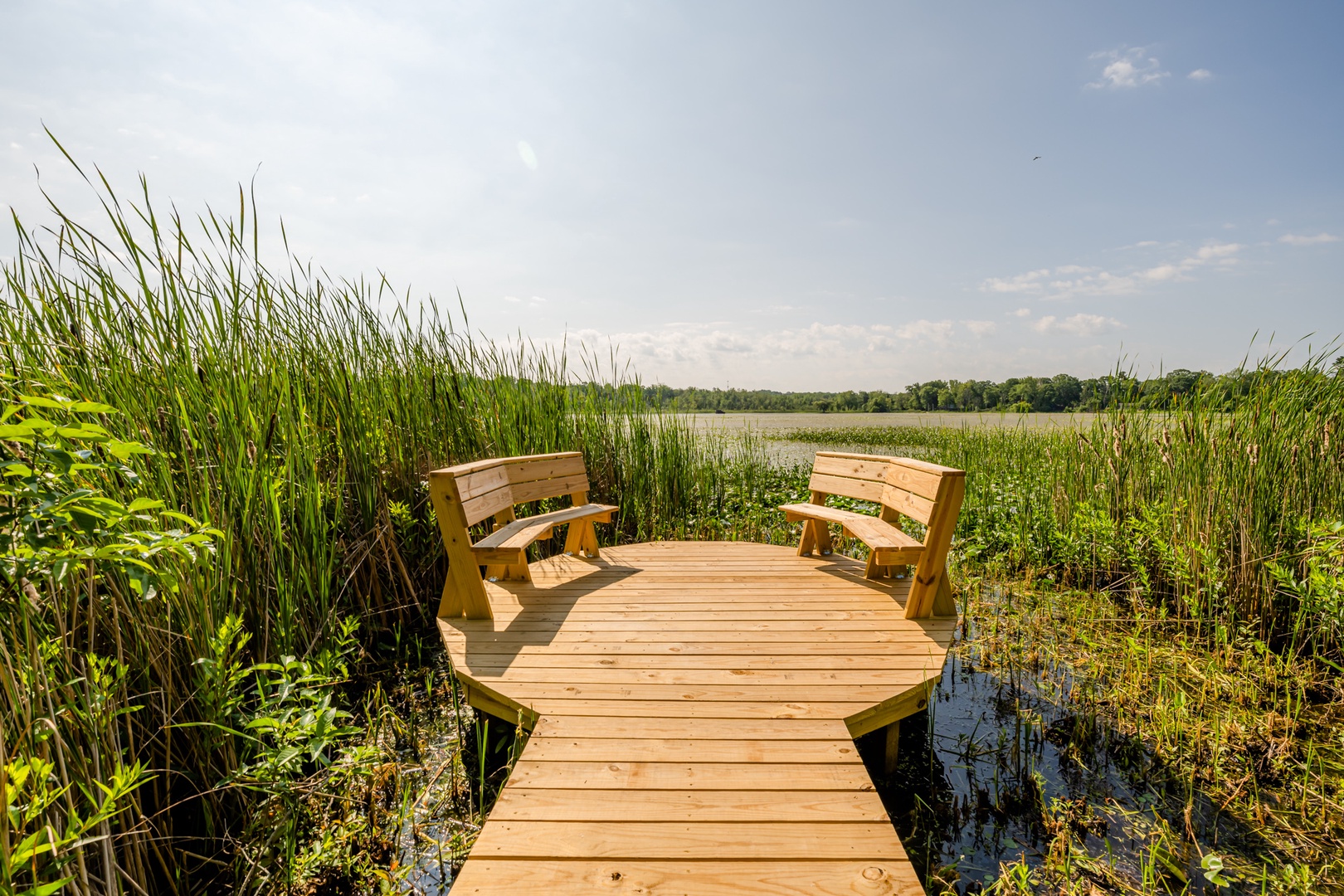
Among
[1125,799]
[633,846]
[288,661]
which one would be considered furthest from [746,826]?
[1125,799]

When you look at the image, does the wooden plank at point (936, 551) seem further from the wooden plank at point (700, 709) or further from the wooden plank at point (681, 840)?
the wooden plank at point (681, 840)

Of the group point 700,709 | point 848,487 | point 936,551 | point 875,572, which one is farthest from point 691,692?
point 848,487

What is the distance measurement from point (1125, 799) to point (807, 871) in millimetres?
1642

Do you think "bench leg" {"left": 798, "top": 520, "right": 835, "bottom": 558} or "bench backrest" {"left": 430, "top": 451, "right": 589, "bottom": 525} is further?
"bench leg" {"left": 798, "top": 520, "right": 835, "bottom": 558}

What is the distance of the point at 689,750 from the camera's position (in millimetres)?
1858

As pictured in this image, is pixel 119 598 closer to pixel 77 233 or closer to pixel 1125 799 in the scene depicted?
pixel 77 233

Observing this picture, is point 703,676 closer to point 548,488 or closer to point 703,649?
point 703,649

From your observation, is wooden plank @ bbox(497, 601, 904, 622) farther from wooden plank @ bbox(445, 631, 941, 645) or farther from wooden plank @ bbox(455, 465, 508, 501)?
wooden plank @ bbox(455, 465, 508, 501)

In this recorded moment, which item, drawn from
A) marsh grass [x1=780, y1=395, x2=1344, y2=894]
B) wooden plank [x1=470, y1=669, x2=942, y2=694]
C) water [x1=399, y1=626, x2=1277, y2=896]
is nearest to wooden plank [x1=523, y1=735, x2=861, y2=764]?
wooden plank [x1=470, y1=669, x2=942, y2=694]

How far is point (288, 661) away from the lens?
5.48 feet

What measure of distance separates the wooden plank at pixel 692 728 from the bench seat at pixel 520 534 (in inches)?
36.1

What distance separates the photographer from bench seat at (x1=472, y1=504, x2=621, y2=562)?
279 cm

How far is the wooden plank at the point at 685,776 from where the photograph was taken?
5.52 feet

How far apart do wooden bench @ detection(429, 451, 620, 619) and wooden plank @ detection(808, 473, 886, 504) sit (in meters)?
1.48
